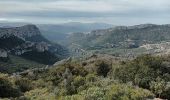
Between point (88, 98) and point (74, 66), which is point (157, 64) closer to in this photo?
point (74, 66)

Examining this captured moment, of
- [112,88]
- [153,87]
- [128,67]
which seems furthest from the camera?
[128,67]

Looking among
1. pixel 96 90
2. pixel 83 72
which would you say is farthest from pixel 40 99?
pixel 83 72

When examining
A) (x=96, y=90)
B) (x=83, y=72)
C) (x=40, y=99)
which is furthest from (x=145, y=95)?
(x=83, y=72)

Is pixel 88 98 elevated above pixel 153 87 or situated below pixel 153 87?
above

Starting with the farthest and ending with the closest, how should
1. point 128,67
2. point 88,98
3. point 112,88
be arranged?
point 128,67 < point 112,88 < point 88,98

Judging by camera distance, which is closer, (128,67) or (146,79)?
(146,79)

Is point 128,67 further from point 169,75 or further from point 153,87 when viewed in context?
point 153,87
